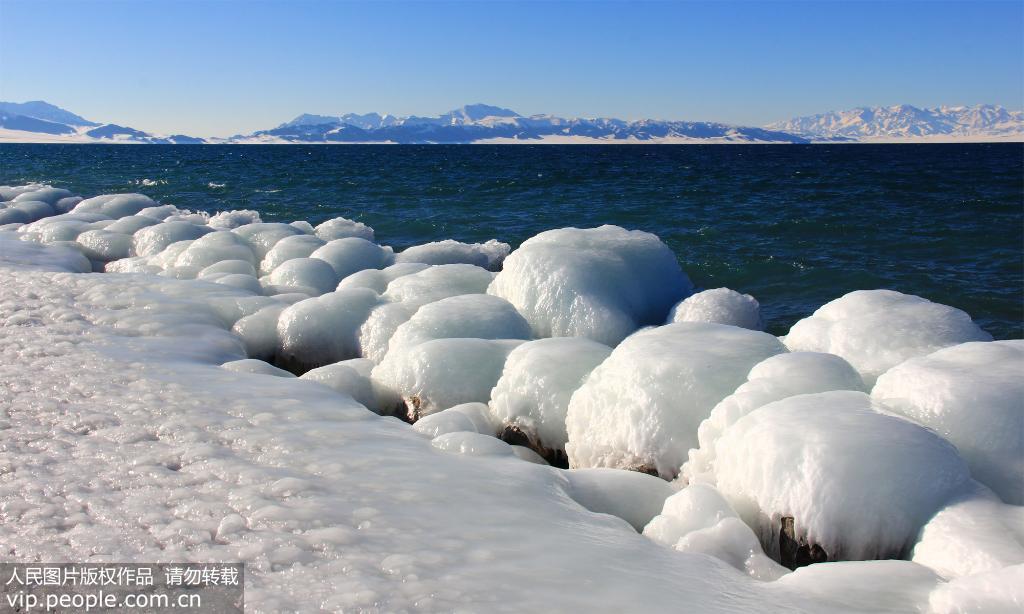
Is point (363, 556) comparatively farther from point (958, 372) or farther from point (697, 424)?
point (958, 372)

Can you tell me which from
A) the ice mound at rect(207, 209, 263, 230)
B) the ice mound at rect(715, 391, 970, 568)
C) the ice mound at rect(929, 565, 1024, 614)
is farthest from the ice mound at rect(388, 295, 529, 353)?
the ice mound at rect(207, 209, 263, 230)

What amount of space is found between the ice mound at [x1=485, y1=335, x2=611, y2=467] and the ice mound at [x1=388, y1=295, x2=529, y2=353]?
0.69 m

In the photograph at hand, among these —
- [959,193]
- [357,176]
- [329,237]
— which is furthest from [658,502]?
[357,176]

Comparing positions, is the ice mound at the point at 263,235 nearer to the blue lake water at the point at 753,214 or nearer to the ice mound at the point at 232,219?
the ice mound at the point at 232,219

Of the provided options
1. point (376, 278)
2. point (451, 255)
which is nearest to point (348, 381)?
point (376, 278)

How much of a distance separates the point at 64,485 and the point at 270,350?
262 centimetres

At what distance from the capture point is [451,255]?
8.36 metres

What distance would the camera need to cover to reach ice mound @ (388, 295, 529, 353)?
15.8ft

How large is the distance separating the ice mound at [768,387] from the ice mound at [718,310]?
1778 mm

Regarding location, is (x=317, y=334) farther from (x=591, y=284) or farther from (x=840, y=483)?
(x=840, y=483)

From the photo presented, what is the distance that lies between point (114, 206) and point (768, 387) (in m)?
10.4

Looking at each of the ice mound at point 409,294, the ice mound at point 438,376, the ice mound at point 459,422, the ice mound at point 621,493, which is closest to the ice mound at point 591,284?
the ice mound at point 409,294

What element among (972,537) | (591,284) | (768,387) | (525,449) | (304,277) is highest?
(591,284)

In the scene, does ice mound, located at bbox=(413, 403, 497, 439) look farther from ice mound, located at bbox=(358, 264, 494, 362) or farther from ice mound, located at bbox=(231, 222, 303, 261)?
ice mound, located at bbox=(231, 222, 303, 261)
